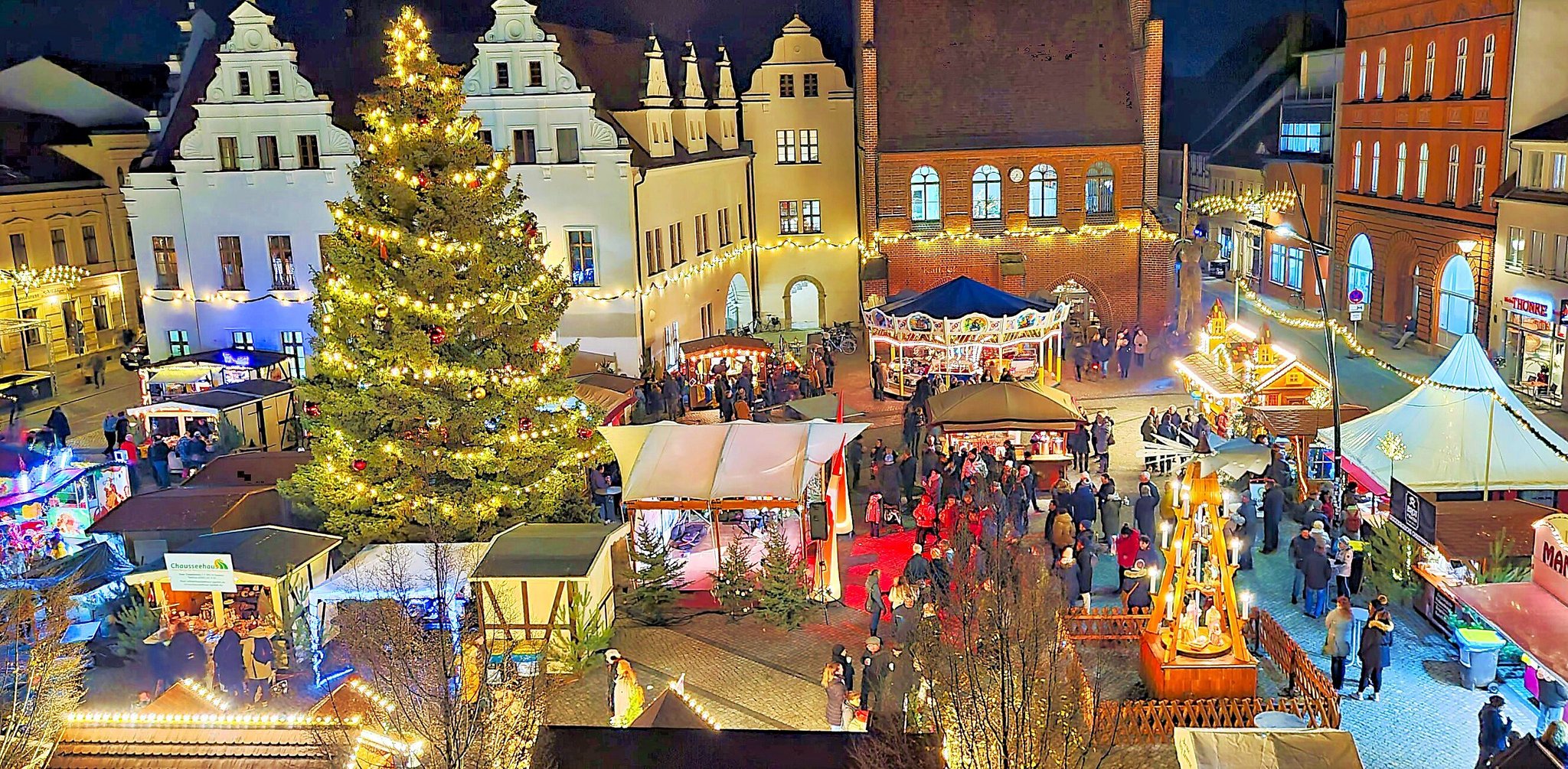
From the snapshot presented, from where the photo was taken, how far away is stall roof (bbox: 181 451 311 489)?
65.6 ft

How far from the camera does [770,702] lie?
14219mm

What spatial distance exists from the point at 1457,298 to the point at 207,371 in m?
32.0

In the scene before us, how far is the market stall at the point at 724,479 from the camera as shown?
57.1 ft

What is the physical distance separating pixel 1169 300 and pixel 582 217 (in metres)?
17.7

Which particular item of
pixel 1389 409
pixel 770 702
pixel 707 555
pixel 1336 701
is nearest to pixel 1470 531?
pixel 1389 409

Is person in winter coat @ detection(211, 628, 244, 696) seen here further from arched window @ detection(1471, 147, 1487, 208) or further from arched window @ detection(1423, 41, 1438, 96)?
arched window @ detection(1423, 41, 1438, 96)

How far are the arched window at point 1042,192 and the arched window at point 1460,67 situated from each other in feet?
35.0

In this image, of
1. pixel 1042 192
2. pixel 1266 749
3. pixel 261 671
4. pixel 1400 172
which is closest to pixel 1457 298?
pixel 1400 172

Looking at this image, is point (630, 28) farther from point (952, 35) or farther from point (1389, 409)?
point (1389, 409)

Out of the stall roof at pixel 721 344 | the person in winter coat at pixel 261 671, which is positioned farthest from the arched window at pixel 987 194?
the person in winter coat at pixel 261 671

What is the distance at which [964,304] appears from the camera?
29344mm

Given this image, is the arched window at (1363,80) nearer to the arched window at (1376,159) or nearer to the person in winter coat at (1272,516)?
the arched window at (1376,159)

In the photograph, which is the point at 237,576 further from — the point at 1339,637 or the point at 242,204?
the point at 242,204

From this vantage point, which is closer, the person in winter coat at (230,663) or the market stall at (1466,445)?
the person in winter coat at (230,663)
